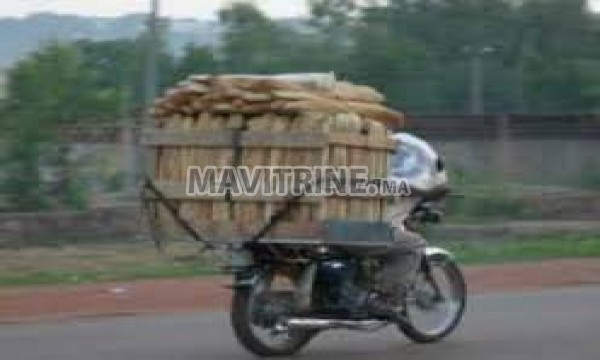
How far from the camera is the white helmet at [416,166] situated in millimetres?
10867

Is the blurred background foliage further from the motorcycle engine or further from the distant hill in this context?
the motorcycle engine

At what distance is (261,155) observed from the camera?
33.6 feet

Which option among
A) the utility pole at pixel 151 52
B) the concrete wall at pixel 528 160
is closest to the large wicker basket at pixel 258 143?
the utility pole at pixel 151 52

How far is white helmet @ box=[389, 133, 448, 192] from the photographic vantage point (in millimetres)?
10867

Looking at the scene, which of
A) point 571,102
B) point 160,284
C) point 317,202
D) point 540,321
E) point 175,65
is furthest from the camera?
point 571,102

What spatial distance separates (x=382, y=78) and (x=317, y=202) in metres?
21.9

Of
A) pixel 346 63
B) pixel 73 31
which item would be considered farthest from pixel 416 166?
pixel 346 63

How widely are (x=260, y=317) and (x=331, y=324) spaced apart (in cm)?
53

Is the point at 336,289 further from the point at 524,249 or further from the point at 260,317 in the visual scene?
the point at 524,249

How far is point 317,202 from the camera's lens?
33.3 feet

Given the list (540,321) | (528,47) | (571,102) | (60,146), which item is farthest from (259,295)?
(528,47)

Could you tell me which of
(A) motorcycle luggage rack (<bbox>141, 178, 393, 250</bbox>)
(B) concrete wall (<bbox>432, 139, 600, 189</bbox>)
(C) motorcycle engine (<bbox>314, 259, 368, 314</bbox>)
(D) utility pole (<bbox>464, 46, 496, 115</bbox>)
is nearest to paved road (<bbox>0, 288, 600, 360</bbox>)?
(C) motorcycle engine (<bbox>314, 259, 368, 314</bbox>)

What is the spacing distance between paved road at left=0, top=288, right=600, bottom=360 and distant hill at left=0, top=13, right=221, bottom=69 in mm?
13190

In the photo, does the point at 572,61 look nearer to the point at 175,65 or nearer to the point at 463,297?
the point at 175,65
